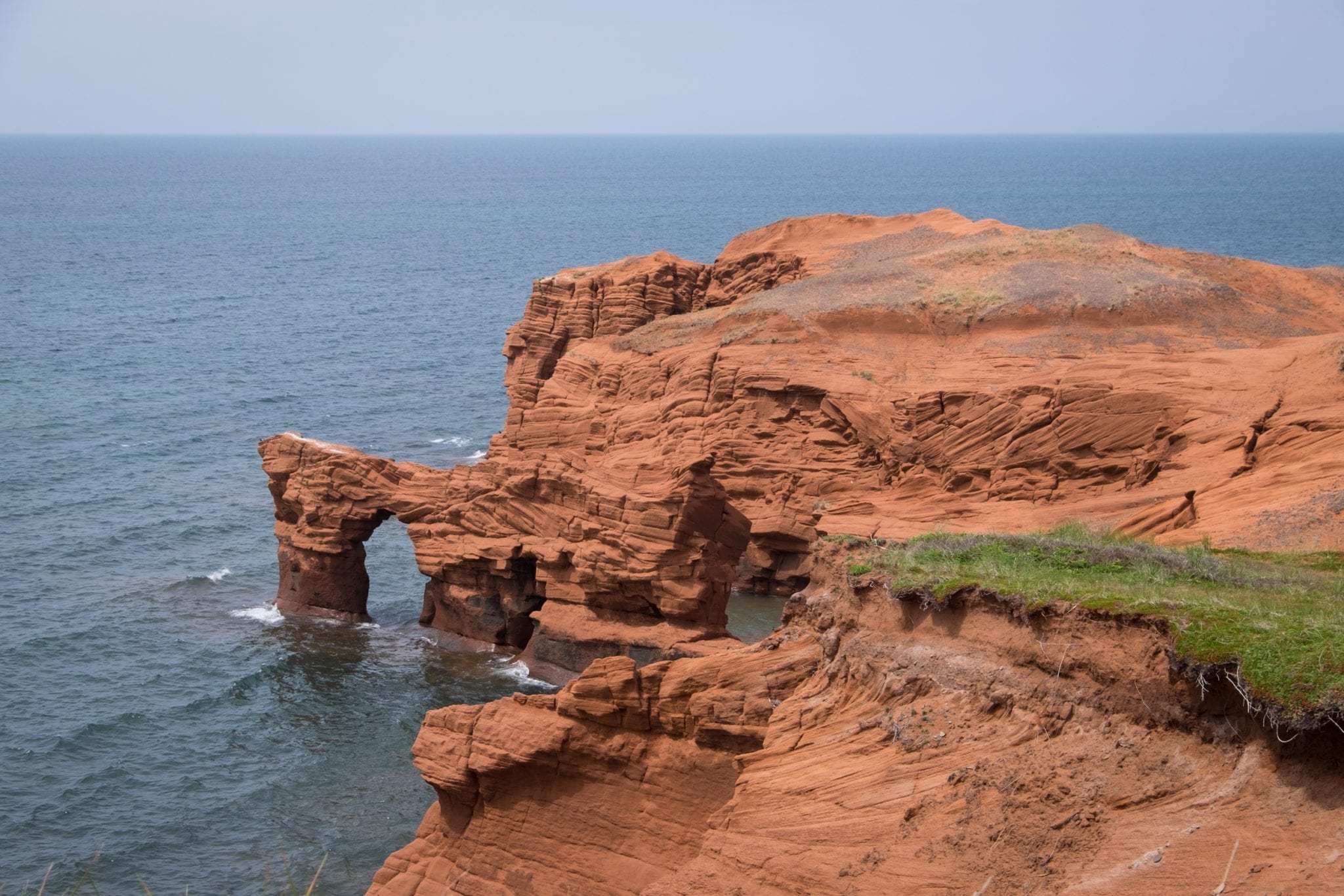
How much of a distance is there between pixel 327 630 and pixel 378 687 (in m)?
4.83

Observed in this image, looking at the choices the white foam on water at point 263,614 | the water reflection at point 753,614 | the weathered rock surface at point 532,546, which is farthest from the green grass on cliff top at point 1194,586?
the white foam on water at point 263,614

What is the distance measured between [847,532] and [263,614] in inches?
723

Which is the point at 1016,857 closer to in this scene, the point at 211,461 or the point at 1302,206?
the point at 211,461

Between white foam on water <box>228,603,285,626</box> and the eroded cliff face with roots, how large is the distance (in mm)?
968

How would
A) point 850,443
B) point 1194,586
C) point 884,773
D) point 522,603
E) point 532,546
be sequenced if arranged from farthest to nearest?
point 850,443 < point 522,603 < point 532,546 < point 1194,586 < point 884,773

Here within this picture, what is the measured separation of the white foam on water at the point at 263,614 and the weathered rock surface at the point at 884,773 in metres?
20.4

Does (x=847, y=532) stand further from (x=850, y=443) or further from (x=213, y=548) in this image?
(x=213, y=548)

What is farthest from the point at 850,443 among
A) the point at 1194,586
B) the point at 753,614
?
the point at 1194,586

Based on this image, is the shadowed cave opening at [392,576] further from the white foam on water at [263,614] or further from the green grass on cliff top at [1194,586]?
the green grass on cliff top at [1194,586]

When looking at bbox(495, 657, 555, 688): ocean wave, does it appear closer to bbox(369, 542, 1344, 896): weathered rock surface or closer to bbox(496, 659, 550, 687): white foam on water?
bbox(496, 659, 550, 687): white foam on water

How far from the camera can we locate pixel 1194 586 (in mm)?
16906

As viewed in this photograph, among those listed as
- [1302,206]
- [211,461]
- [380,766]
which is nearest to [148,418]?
[211,461]

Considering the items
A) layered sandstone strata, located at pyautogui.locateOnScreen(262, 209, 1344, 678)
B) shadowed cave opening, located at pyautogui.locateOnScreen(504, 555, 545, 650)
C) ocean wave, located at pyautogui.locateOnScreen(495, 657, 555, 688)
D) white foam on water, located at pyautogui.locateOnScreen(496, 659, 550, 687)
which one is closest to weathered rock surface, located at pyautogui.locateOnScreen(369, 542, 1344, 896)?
layered sandstone strata, located at pyautogui.locateOnScreen(262, 209, 1344, 678)

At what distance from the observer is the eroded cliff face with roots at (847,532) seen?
49.1 feet
